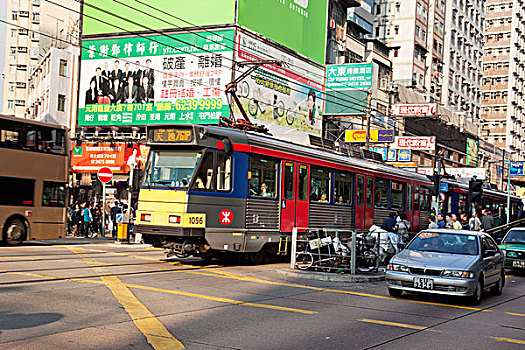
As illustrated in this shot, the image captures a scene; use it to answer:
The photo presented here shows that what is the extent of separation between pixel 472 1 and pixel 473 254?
285ft

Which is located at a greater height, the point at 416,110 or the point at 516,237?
the point at 416,110

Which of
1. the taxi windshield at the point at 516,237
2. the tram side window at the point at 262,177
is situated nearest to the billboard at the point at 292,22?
the tram side window at the point at 262,177

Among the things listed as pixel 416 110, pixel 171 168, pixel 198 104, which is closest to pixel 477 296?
pixel 171 168

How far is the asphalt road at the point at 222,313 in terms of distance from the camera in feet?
26.5

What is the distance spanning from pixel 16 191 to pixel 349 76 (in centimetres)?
2669

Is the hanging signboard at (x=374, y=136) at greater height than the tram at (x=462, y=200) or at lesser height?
greater

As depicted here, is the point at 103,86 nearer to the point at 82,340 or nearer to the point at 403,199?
the point at 403,199

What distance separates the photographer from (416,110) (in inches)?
1763

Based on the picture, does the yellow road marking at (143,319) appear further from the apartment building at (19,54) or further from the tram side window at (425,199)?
the apartment building at (19,54)

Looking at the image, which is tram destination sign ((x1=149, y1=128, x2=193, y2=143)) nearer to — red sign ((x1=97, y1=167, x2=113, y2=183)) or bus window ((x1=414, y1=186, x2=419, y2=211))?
red sign ((x1=97, y1=167, x2=113, y2=183))

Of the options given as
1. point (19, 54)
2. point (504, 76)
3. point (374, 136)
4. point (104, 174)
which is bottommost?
point (104, 174)

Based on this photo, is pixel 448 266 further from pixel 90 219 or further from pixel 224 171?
pixel 90 219

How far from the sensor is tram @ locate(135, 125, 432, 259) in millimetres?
15797

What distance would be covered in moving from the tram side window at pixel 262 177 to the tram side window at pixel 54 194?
875 centimetres
